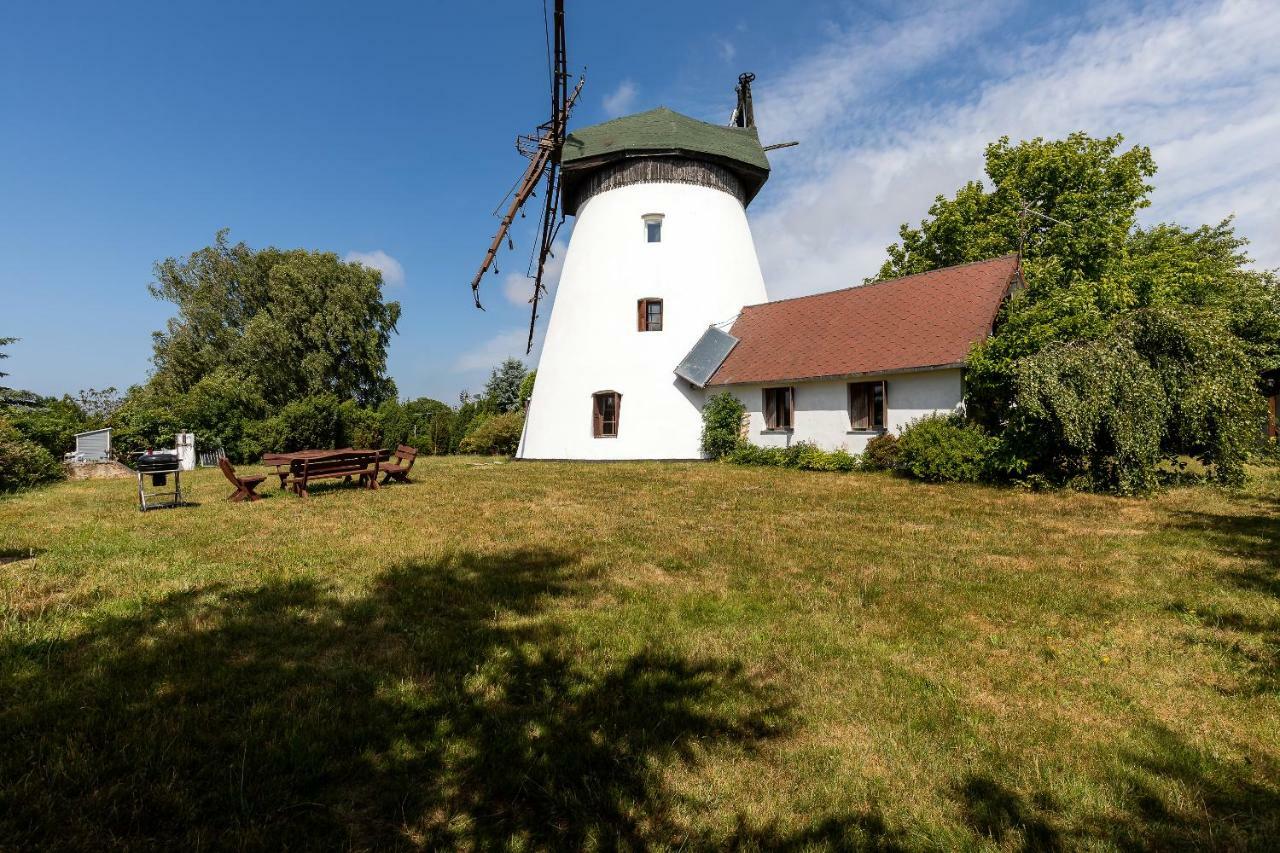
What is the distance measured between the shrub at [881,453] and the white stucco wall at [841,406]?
1.78ft

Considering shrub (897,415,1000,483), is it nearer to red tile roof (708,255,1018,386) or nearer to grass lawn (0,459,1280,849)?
red tile roof (708,255,1018,386)

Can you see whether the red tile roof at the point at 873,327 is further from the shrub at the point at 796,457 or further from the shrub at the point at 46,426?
the shrub at the point at 46,426

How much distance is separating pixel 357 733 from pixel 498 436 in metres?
24.7

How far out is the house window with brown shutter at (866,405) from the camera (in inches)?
622

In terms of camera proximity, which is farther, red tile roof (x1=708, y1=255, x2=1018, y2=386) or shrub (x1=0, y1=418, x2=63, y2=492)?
red tile roof (x1=708, y1=255, x2=1018, y2=386)

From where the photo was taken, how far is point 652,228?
816 inches

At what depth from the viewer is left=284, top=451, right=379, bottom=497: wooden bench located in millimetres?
10742

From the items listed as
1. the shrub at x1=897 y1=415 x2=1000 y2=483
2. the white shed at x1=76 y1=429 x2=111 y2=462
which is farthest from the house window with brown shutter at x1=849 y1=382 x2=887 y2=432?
the white shed at x1=76 y1=429 x2=111 y2=462

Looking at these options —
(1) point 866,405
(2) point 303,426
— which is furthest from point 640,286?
(2) point 303,426

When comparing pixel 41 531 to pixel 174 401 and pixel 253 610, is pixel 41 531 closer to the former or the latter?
pixel 253 610

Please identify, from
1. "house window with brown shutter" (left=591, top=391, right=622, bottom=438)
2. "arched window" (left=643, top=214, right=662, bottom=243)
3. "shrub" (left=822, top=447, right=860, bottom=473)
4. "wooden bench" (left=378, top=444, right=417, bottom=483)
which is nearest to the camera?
"wooden bench" (left=378, top=444, right=417, bottom=483)

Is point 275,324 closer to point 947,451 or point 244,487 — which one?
point 244,487

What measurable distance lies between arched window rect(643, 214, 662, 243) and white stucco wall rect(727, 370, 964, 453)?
6.22 meters

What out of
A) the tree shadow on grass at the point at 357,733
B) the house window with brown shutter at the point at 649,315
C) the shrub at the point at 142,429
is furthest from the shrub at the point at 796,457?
the shrub at the point at 142,429
